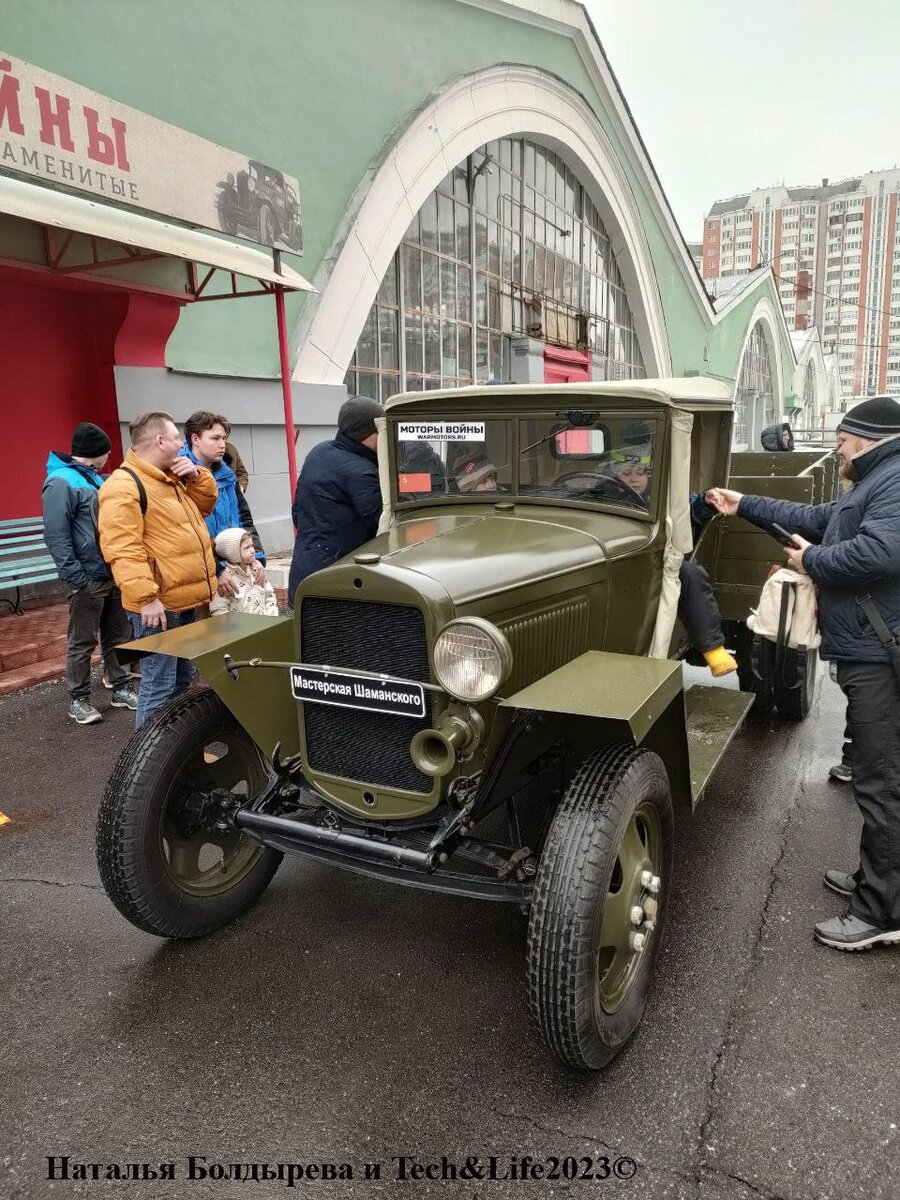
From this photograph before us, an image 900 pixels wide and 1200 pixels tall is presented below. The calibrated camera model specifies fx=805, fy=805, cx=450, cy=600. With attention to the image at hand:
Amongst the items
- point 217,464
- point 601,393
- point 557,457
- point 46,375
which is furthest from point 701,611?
point 46,375

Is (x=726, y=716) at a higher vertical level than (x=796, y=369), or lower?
lower

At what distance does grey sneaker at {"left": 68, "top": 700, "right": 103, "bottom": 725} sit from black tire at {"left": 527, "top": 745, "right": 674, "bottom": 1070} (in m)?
3.64

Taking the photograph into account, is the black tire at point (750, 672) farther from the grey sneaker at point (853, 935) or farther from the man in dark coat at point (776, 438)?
the man in dark coat at point (776, 438)

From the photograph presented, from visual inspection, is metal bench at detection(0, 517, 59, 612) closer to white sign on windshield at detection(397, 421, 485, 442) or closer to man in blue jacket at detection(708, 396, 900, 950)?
white sign on windshield at detection(397, 421, 485, 442)

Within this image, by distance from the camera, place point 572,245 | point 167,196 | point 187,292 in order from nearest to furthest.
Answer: point 167,196 < point 187,292 < point 572,245

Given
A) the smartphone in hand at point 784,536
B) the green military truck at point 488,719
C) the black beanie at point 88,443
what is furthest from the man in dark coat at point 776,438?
the black beanie at point 88,443

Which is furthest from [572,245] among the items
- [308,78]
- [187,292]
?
[187,292]

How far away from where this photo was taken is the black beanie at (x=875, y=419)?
2.72 meters

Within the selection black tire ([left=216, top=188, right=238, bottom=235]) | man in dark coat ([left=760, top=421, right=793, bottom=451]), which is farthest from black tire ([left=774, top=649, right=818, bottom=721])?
black tire ([left=216, top=188, right=238, bottom=235])

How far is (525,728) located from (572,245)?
18093 millimetres

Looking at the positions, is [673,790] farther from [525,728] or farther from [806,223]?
[806,223]

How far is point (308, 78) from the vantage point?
909 cm

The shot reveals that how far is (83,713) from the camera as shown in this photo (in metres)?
4.94

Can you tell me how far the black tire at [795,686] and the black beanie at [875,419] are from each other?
2.04 metres
